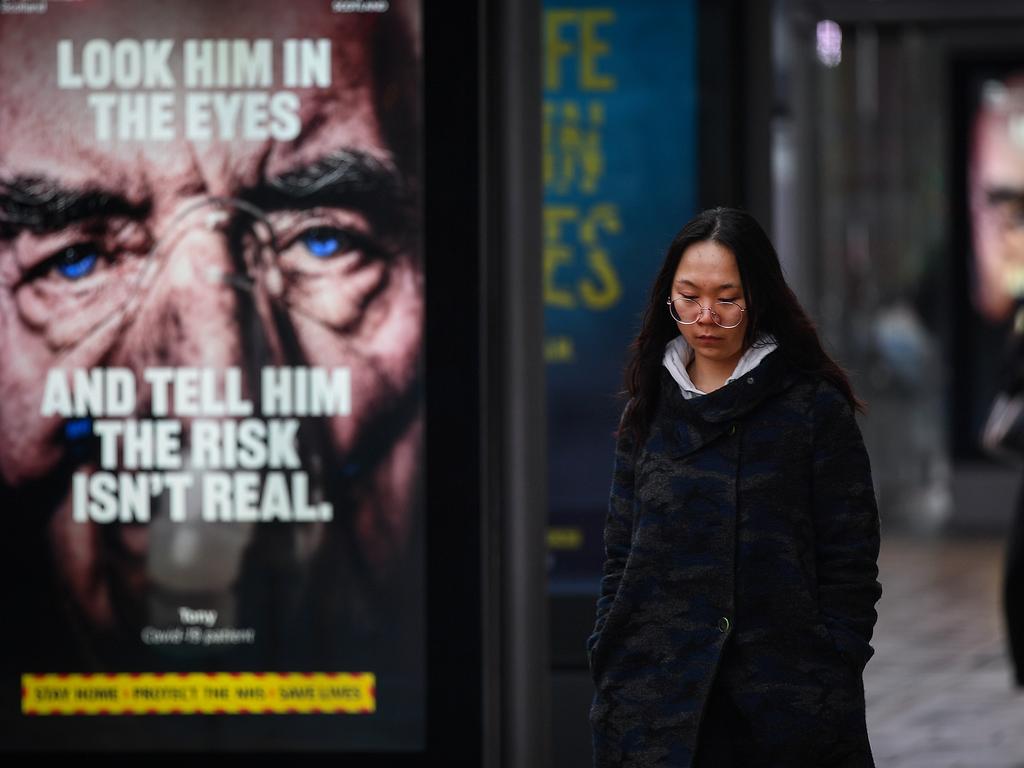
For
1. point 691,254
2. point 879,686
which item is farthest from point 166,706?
point 879,686

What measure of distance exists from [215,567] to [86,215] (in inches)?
35.1

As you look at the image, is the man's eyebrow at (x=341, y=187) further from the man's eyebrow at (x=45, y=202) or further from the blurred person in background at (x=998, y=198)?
the blurred person in background at (x=998, y=198)

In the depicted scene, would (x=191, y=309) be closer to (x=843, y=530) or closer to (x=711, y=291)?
(x=711, y=291)

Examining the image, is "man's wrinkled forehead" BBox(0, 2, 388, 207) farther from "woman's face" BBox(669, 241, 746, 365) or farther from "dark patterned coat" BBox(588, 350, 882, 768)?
"dark patterned coat" BBox(588, 350, 882, 768)

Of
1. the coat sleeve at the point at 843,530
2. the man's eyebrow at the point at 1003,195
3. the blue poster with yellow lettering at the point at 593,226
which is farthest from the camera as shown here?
the man's eyebrow at the point at 1003,195

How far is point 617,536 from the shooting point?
10.4ft

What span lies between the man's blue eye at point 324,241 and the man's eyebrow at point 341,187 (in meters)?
0.06

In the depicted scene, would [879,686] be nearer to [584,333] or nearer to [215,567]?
[584,333]

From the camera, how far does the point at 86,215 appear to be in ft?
14.7

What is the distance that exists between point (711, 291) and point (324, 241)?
1.61 meters

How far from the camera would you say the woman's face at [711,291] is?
10.1ft

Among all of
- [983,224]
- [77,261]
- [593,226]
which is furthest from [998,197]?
[77,261]

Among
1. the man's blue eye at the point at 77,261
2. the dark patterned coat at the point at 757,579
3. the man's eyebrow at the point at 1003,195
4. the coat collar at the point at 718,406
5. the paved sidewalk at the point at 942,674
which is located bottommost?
the paved sidewalk at the point at 942,674

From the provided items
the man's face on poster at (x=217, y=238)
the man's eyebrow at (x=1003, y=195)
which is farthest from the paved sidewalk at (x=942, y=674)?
the man's eyebrow at (x=1003, y=195)
